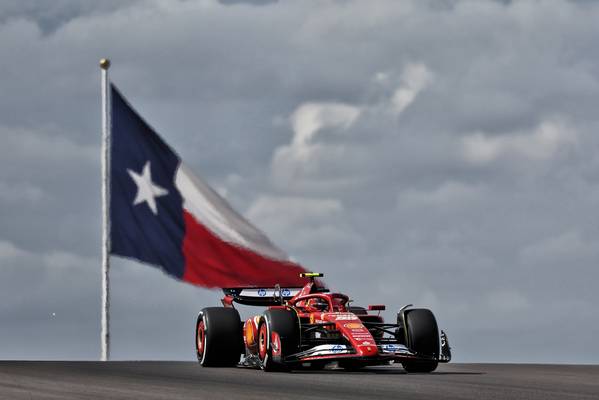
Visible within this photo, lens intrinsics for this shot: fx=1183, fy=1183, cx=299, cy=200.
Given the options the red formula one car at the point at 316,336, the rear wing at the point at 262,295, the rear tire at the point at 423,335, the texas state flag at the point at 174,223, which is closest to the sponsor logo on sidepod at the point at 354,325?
the red formula one car at the point at 316,336

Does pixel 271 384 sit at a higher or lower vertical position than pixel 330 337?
Result: lower

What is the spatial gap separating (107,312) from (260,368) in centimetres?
772

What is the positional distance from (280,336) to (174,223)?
10024 millimetres

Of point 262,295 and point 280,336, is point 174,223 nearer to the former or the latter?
point 262,295

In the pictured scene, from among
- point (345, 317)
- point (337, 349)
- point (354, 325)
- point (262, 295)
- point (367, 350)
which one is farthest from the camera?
point (262, 295)

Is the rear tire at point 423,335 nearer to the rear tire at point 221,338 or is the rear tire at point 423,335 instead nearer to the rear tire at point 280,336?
the rear tire at point 280,336

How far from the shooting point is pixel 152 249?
3070cm

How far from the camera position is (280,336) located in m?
22.2

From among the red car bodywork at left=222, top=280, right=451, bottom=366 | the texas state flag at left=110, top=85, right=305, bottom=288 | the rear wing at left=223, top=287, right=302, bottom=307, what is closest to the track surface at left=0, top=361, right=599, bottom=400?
the red car bodywork at left=222, top=280, right=451, bottom=366

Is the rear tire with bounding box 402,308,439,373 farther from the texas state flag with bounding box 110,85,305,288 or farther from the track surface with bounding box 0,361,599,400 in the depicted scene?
the texas state flag with bounding box 110,85,305,288

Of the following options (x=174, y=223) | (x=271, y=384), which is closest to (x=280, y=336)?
(x=271, y=384)

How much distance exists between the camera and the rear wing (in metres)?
26.6

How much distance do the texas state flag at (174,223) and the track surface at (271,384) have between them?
19.9 ft

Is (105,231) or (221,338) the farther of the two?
(105,231)
